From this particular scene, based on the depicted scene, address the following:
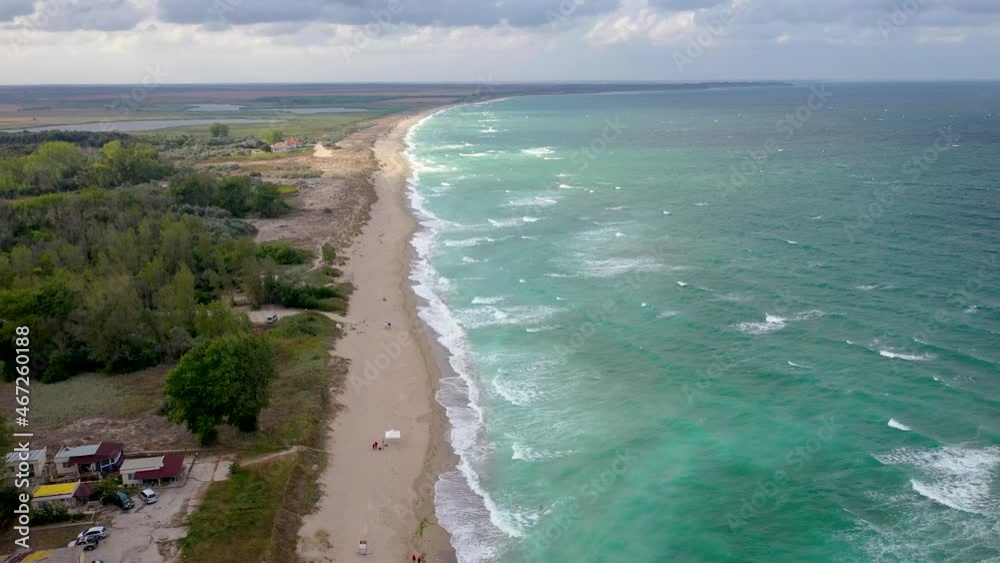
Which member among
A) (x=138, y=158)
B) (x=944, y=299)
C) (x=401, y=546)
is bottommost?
(x=401, y=546)

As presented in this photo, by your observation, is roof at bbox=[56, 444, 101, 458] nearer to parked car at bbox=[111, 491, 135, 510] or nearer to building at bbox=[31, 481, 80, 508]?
building at bbox=[31, 481, 80, 508]

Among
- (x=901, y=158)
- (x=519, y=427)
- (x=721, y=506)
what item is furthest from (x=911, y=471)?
(x=901, y=158)

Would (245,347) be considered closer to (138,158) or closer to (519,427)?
(519,427)

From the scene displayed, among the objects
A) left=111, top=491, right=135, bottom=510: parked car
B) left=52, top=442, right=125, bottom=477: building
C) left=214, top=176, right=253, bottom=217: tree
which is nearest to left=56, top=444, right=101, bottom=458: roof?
left=52, top=442, right=125, bottom=477: building

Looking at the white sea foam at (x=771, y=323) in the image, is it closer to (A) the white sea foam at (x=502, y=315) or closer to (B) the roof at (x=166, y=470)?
(A) the white sea foam at (x=502, y=315)

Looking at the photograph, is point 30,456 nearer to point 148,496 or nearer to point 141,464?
point 141,464

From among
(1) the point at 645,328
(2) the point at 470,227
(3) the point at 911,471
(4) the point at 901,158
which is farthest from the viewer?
(4) the point at 901,158

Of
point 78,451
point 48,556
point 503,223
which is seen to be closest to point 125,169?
point 503,223
